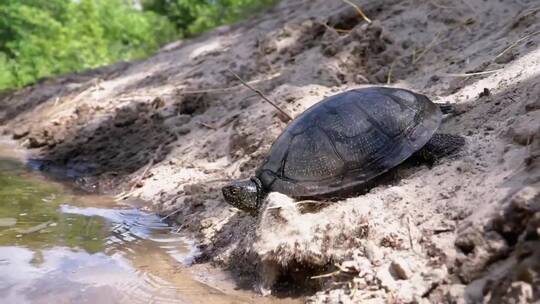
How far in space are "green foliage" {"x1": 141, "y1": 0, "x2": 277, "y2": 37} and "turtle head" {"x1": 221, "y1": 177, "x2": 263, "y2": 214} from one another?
1030cm

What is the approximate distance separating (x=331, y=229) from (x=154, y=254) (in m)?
1.51

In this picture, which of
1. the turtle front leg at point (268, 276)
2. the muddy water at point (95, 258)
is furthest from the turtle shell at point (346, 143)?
the muddy water at point (95, 258)

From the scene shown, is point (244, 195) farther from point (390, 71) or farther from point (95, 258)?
point (390, 71)

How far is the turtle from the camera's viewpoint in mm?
3666

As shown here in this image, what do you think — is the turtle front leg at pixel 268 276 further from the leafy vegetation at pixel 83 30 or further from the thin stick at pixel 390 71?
the leafy vegetation at pixel 83 30

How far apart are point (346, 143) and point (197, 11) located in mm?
16564

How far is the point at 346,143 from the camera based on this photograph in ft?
12.2

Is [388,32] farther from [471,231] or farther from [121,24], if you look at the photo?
[121,24]

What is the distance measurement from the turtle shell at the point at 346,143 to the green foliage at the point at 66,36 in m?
12.9

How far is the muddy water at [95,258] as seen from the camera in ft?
10.6

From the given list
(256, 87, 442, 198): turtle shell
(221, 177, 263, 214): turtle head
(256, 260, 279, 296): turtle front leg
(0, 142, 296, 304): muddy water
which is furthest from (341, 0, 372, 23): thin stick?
(256, 260, 279, 296): turtle front leg

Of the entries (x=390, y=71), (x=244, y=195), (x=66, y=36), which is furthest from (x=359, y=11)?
(x=66, y=36)

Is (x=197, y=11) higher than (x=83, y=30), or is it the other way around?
(x=83, y=30)

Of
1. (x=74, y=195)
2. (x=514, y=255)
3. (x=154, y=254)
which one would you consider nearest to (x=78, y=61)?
(x=74, y=195)
